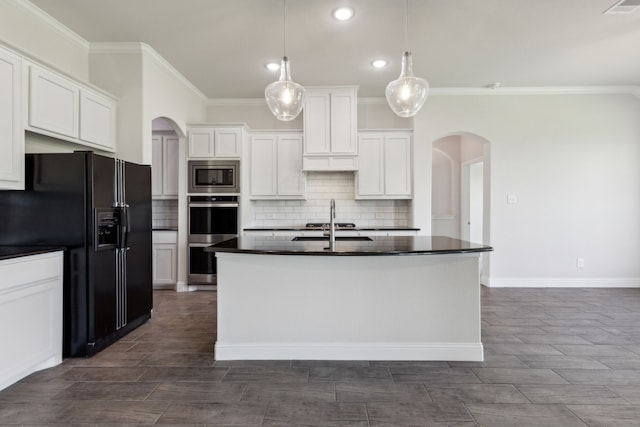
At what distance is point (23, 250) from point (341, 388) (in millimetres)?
2407

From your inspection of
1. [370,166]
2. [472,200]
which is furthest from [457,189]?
[370,166]

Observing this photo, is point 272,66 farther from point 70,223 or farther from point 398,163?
point 70,223

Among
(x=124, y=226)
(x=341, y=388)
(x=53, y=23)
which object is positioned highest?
(x=53, y=23)

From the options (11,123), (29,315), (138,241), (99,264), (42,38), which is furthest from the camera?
(138,241)

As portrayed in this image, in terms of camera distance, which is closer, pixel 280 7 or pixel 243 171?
pixel 280 7

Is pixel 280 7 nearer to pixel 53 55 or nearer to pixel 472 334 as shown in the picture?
pixel 53 55

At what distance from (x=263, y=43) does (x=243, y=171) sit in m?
1.82

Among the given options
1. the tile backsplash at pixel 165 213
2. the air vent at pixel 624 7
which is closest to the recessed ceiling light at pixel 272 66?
the tile backsplash at pixel 165 213

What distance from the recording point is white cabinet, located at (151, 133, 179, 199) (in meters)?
5.15

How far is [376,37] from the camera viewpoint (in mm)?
3561

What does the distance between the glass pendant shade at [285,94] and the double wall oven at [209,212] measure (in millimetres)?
2201

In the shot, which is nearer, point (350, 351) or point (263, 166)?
point (350, 351)

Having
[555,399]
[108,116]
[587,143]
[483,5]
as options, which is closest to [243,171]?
[108,116]

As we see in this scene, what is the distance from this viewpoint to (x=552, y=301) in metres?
4.30
